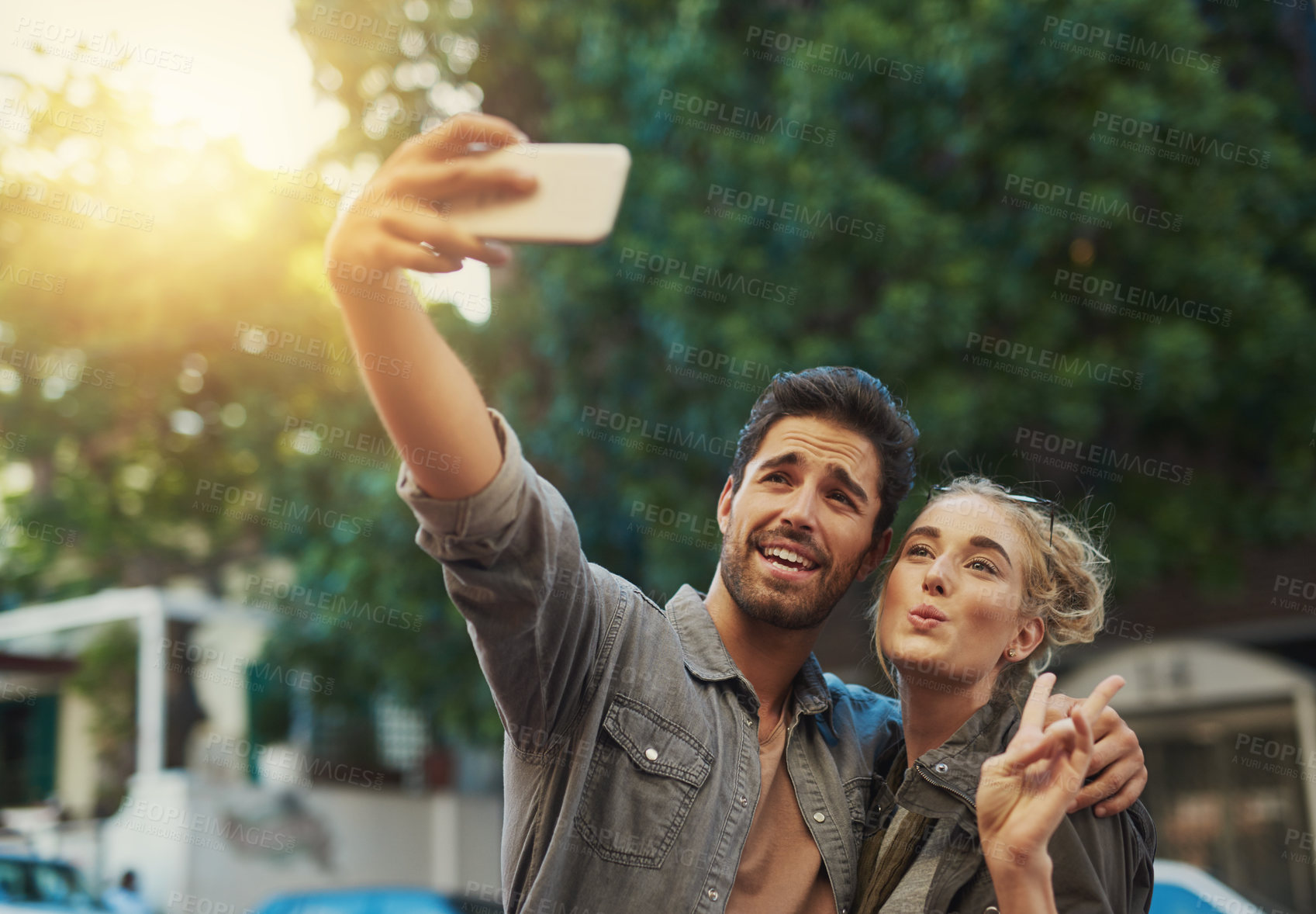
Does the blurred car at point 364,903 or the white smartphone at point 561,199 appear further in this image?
the blurred car at point 364,903

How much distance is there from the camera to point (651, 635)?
2.32 m

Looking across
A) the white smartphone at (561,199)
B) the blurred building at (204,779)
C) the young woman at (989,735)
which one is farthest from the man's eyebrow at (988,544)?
the blurred building at (204,779)

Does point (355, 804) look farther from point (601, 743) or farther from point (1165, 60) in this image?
point (601, 743)

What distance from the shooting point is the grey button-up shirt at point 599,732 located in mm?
1864

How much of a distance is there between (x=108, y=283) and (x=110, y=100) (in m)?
1.76

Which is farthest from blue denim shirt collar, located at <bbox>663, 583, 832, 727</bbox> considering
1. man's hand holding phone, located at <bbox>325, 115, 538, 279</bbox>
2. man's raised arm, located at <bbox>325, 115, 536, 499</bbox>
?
man's hand holding phone, located at <bbox>325, 115, 538, 279</bbox>

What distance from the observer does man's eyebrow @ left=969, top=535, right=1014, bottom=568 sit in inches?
97.9

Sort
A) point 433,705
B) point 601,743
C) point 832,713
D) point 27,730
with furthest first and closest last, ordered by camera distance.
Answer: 1. point 27,730
2. point 433,705
3. point 832,713
4. point 601,743

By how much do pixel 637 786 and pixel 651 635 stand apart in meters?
0.30

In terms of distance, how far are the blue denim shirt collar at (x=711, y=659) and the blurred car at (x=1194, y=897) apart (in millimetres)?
2092

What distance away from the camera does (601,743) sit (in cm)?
216

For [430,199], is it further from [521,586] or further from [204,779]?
[204,779]

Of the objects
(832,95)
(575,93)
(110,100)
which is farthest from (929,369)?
(110,100)

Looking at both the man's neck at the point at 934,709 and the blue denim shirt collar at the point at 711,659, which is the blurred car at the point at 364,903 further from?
the man's neck at the point at 934,709
